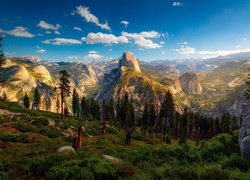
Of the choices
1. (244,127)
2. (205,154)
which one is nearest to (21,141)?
(205,154)

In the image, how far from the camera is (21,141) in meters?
23.2

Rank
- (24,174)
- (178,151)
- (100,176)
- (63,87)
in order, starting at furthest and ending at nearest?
(63,87) < (178,151) < (24,174) < (100,176)

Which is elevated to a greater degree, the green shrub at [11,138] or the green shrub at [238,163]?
the green shrub at [238,163]

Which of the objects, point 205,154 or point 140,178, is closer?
point 140,178

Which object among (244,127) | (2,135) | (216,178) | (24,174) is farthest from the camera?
(2,135)

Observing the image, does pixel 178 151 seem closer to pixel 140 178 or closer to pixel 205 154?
pixel 205 154

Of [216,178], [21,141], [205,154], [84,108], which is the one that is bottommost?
[84,108]

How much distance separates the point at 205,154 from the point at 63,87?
156ft

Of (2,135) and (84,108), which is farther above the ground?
(2,135)

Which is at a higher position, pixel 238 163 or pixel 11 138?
pixel 238 163

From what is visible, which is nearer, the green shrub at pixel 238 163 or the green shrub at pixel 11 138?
the green shrub at pixel 238 163

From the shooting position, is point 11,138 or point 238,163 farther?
point 11,138

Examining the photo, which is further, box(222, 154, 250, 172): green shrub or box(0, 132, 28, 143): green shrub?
box(0, 132, 28, 143): green shrub

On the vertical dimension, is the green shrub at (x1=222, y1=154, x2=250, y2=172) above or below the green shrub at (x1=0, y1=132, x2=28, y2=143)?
above
